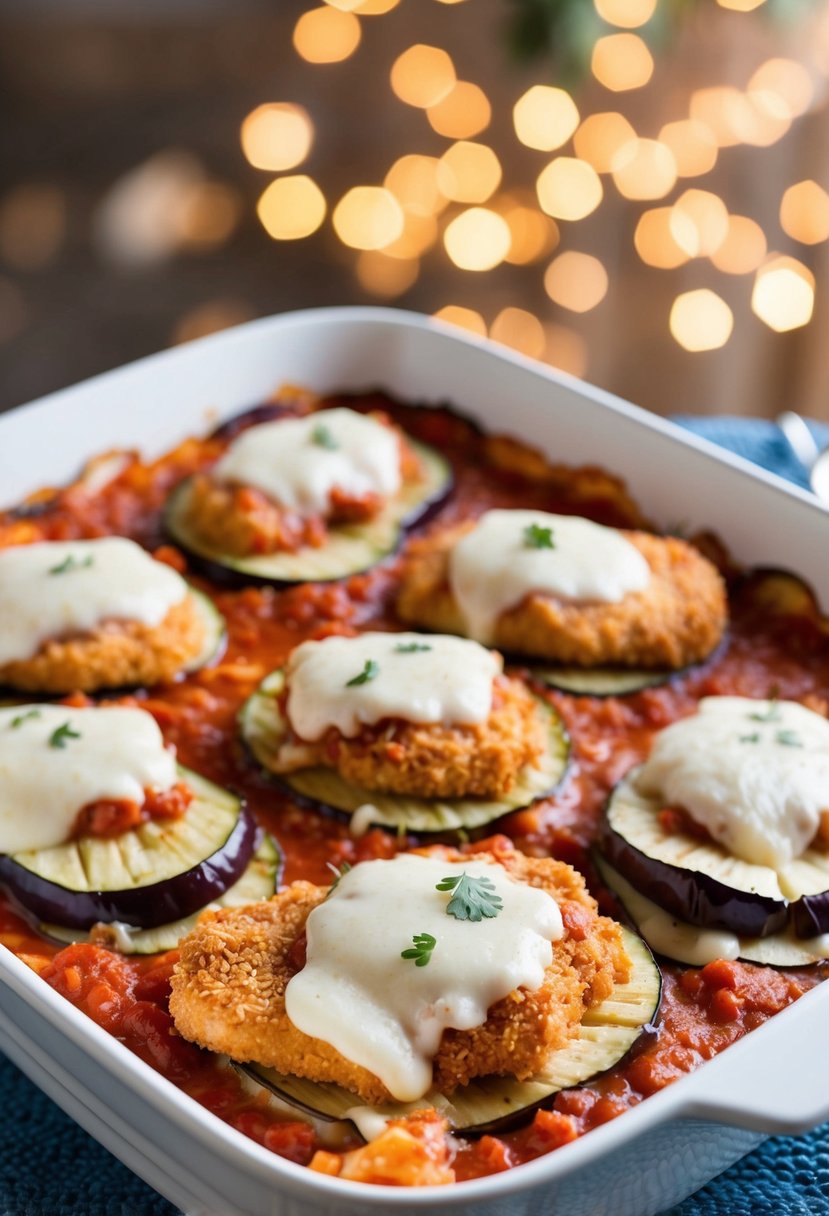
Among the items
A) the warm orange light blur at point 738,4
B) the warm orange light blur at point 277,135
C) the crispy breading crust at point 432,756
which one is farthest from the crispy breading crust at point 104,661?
the warm orange light blur at point 277,135

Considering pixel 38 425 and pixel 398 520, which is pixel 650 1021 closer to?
pixel 398 520

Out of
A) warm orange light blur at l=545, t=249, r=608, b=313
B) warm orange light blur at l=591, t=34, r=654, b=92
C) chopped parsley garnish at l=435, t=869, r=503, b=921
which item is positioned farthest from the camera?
warm orange light blur at l=545, t=249, r=608, b=313

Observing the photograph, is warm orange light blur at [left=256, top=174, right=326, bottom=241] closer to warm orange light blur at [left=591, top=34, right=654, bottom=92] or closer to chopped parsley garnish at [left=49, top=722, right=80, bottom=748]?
warm orange light blur at [left=591, top=34, right=654, bottom=92]

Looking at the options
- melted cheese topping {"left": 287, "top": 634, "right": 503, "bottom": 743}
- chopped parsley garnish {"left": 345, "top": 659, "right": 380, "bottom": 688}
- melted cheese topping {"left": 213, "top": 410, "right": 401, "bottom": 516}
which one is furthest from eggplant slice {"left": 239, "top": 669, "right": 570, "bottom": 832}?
melted cheese topping {"left": 213, "top": 410, "right": 401, "bottom": 516}

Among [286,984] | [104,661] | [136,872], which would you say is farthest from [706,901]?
[104,661]

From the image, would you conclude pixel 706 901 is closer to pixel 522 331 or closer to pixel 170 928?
pixel 170 928

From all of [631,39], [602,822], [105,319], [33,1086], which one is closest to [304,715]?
[602,822]
